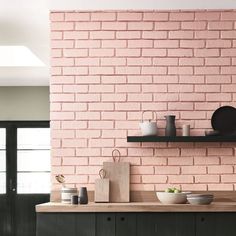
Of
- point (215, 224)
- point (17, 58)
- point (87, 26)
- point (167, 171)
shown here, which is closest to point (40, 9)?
point (87, 26)

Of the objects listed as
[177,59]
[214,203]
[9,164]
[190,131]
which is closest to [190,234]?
[214,203]

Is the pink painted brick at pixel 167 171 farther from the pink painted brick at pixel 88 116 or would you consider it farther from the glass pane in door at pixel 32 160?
the glass pane in door at pixel 32 160

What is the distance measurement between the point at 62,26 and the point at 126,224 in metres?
1.74

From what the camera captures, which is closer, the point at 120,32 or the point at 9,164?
the point at 120,32

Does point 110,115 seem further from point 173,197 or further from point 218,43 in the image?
point 218,43

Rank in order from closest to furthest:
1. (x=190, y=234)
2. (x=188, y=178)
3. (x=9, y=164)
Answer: (x=190, y=234), (x=188, y=178), (x=9, y=164)

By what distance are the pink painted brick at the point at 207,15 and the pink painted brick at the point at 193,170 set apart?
4.11 feet

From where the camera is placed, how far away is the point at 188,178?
17.3 feet

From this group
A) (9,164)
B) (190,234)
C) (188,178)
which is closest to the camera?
(190,234)

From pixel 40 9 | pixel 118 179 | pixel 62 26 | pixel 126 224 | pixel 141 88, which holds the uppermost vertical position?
pixel 40 9

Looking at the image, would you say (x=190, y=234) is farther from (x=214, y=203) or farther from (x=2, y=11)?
(x=2, y=11)

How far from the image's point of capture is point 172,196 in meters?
4.98

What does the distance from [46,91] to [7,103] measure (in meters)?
0.66

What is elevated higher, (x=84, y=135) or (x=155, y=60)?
(x=155, y=60)
